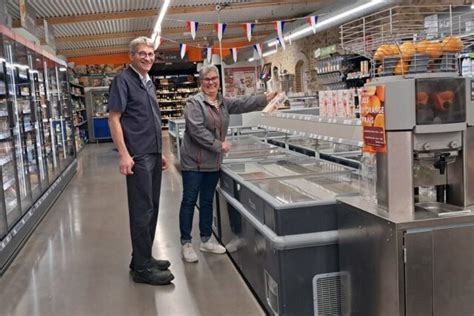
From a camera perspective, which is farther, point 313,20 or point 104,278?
point 313,20

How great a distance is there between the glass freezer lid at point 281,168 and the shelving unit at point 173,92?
20311 millimetres

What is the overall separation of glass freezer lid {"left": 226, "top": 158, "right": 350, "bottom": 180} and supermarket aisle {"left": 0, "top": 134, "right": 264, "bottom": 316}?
2.62ft

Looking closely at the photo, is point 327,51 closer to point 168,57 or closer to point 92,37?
point 92,37

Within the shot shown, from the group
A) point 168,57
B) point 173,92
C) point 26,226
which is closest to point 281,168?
point 26,226

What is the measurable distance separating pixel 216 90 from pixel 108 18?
967cm

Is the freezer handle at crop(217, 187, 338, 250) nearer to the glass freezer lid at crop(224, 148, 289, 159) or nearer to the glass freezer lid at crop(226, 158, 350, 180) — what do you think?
the glass freezer lid at crop(226, 158, 350, 180)

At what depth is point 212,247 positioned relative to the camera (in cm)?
450

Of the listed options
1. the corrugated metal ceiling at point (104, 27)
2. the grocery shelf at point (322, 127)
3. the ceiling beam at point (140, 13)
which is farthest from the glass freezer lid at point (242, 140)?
the corrugated metal ceiling at point (104, 27)

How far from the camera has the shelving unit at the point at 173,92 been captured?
965 inches

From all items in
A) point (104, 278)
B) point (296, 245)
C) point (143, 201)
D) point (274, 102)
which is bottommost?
point (104, 278)

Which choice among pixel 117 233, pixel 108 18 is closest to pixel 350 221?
pixel 117 233

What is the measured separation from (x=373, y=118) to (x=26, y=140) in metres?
5.32

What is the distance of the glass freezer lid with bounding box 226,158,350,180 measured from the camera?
3898 mm

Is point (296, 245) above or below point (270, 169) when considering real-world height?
below
